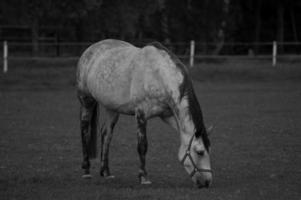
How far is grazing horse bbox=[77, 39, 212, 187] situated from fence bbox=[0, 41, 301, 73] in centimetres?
1830

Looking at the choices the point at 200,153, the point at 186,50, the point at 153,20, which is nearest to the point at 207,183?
the point at 200,153

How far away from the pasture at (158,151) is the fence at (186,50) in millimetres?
4736

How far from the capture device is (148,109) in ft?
29.0

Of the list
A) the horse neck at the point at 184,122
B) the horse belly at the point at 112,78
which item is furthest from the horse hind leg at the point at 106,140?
the horse neck at the point at 184,122

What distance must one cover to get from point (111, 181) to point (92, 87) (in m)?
1.53

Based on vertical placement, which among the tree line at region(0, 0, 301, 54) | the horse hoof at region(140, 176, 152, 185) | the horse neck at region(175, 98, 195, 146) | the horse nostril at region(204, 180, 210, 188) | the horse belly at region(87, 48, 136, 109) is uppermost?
the tree line at region(0, 0, 301, 54)

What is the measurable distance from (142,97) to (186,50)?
1029 inches

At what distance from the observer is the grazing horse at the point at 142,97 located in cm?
837

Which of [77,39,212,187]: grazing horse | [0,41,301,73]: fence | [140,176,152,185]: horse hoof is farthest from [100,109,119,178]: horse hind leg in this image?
[0,41,301,73]: fence

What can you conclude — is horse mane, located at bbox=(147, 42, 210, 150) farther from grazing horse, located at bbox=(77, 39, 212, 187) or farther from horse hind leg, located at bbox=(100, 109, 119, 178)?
horse hind leg, located at bbox=(100, 109, 119, 178)

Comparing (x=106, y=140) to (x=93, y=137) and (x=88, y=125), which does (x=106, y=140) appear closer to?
(x=93, y=137)

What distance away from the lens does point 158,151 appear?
39.2ft

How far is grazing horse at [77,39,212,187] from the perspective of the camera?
8.37m

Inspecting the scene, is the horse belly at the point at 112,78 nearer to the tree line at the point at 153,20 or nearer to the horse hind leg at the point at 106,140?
the horse hind leg at the point at 106,140
